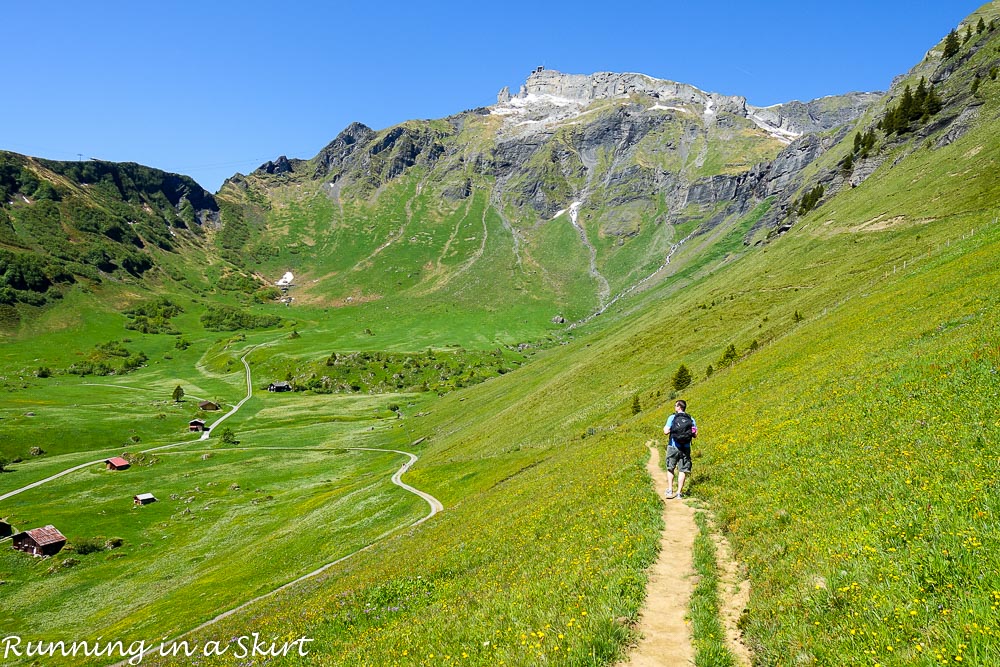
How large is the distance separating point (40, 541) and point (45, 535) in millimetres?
1603

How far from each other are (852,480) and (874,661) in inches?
330

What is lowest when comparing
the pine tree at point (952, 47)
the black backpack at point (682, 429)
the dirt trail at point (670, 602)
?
the dirt trail at point (670, 602)

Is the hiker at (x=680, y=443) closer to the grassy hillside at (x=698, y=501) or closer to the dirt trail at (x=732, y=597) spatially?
the grassy hillside at (x=698, y=501)

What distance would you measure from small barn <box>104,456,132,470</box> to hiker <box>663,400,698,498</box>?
441 feet

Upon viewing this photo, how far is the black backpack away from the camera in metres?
20.3

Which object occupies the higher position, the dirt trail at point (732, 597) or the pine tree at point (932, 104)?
the pine tree at point (932, 104)

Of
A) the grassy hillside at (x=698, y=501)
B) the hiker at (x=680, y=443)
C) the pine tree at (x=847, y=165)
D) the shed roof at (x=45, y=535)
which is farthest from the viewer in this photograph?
the pine tree at (x=847, y=165)

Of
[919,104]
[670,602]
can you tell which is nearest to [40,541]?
[670,602]

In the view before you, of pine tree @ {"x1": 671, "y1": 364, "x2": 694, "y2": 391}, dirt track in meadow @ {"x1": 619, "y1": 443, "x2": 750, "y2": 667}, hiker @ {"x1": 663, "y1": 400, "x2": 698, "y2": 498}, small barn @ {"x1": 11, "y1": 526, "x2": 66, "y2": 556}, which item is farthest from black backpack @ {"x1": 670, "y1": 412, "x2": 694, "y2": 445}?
Answer: small barn @ {"x1": 11, "y1": 526, "x2": 66, "y2": 556}

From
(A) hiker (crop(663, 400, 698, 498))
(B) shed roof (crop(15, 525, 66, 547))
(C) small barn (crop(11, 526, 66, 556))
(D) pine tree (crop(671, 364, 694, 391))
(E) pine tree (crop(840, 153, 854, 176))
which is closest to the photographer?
(A) hiker (crop(663, 400, 698, 498))

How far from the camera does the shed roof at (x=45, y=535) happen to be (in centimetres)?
7181

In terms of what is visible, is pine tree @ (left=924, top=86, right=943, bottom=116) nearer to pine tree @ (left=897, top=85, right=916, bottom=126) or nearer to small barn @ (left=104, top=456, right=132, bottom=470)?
pine tree @ (left=897, top=85, right=916, bottom=126)

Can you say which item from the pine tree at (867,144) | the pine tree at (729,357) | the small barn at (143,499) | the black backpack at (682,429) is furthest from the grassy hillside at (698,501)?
the pine tree at (867,144)

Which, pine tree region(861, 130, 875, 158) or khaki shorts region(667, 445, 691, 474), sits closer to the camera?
khaki shorts region(667, 445, 691, 474)
